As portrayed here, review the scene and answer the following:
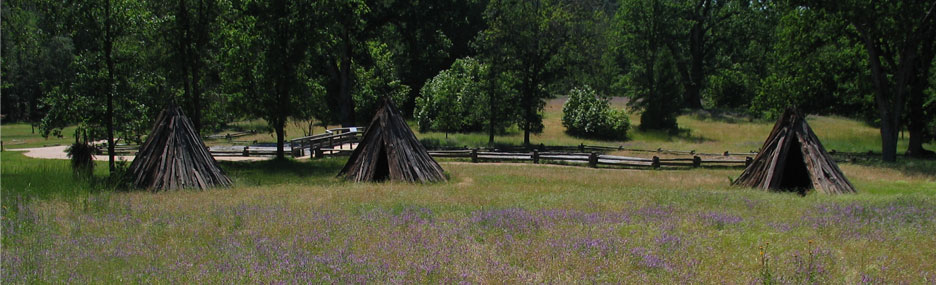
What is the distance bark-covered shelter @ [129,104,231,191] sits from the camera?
15477 mm

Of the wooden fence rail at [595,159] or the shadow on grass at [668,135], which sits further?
the shadow on grass at [668,135]

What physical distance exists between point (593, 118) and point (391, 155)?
104 feet

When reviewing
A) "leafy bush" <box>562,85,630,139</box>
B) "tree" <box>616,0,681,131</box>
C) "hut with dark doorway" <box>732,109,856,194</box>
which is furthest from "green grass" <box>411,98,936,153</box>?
"hut with dark doorway" <box>732,109,856,194</box>

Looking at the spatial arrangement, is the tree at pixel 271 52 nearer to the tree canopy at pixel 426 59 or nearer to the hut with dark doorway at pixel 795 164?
the tree canopy at pixel 426 59

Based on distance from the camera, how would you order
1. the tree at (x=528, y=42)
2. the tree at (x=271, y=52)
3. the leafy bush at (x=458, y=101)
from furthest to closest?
the leafy bush at (x=458, y=101)
the tree at (x=528, y=42)
the tree at (x=271, y=52)

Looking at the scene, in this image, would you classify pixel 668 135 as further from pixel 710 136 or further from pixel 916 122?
pixel 916 122

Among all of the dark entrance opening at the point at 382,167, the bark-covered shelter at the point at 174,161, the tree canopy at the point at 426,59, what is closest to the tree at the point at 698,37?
the tree canopy at the point at 426,59

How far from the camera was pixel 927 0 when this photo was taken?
28094mm

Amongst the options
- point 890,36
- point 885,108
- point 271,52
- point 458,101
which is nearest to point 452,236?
point 271,52

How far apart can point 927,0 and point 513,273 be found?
103ft

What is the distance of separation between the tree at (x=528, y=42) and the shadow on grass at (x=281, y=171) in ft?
46.8

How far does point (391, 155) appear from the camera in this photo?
60.5ft

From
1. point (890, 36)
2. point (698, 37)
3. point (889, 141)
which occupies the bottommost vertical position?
point (889, 141)

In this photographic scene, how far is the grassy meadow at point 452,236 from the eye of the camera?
673 cm
